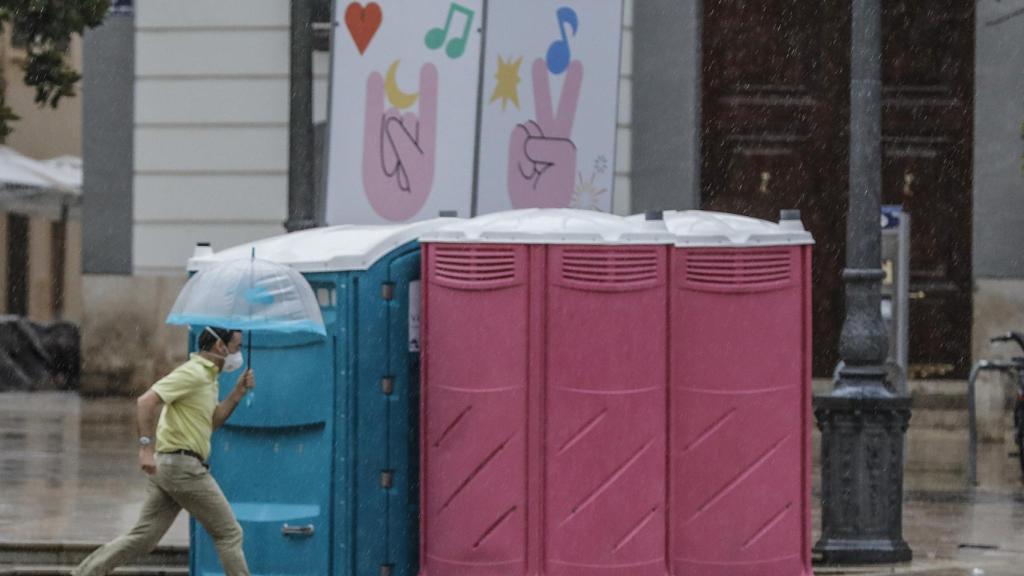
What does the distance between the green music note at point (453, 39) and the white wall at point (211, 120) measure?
9929mm

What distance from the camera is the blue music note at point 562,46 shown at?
44.0 feet

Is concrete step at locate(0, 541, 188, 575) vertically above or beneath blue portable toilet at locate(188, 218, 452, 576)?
beneath

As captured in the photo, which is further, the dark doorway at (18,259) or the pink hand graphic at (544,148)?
the dark doorway at (18,259)

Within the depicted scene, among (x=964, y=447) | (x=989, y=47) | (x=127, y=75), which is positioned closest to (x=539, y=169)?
(x=964, y=447)

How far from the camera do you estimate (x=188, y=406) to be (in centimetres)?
1049

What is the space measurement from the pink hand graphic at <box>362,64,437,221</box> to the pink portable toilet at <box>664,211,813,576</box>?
2.15 meters

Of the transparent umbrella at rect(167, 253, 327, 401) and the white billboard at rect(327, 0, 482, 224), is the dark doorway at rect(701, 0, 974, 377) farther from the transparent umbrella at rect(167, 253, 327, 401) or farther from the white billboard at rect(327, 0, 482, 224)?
the transparent umbrella at rect(167, 253, 327, 401)

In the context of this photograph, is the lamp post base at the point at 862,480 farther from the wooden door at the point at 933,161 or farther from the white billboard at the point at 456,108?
the wooden door at the point at 933,161

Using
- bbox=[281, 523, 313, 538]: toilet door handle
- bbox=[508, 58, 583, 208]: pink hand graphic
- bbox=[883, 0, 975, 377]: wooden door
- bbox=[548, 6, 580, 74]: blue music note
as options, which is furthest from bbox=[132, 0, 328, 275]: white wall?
bbox=[281, 523, 313, 538]: toilet door handle

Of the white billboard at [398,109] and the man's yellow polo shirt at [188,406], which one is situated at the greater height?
the white billboard at [398,109]

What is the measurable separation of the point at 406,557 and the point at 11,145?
2671 centimetres

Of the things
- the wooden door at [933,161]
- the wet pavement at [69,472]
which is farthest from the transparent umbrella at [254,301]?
the wooden door at [933,161]

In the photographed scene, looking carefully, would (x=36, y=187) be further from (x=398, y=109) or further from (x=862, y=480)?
(x=862, y=480)

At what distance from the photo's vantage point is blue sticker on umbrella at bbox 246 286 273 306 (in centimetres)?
1041
